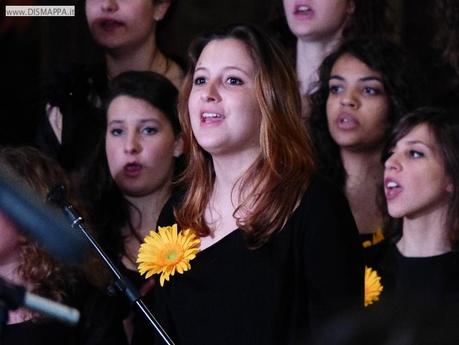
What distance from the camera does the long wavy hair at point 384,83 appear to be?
3223 millimetres

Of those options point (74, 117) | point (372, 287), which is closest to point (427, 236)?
point (372, 287)

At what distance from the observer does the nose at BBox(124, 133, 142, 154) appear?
3.17 m

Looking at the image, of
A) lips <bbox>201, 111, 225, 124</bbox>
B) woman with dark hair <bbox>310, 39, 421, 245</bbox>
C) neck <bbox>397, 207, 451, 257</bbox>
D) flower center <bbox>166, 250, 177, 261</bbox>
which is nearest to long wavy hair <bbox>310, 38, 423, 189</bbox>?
woman with dark hair <bbox>310, 39, 421, 245</bbox>

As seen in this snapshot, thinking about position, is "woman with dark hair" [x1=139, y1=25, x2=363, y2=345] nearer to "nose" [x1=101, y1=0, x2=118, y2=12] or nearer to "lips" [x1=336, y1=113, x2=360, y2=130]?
"lips" [x1=336, y1=113, x2=360, y2=130]

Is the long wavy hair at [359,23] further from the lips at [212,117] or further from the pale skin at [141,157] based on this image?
the lips at [212,117]

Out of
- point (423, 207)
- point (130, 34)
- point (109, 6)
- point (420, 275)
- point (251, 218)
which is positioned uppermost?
point (109, 6)

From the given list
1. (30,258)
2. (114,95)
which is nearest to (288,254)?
(30,258)

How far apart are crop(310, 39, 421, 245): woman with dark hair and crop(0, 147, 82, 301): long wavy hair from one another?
0.85m

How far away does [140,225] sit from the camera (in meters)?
3.21

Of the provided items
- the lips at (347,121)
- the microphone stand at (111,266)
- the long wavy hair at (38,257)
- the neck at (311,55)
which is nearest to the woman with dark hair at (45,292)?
the long wavy hair at (38,257)

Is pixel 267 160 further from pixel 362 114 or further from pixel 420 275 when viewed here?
pixel 362 114

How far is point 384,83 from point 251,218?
105 centimetres

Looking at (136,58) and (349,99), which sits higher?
(136,58)

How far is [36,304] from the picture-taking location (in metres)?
1.49
